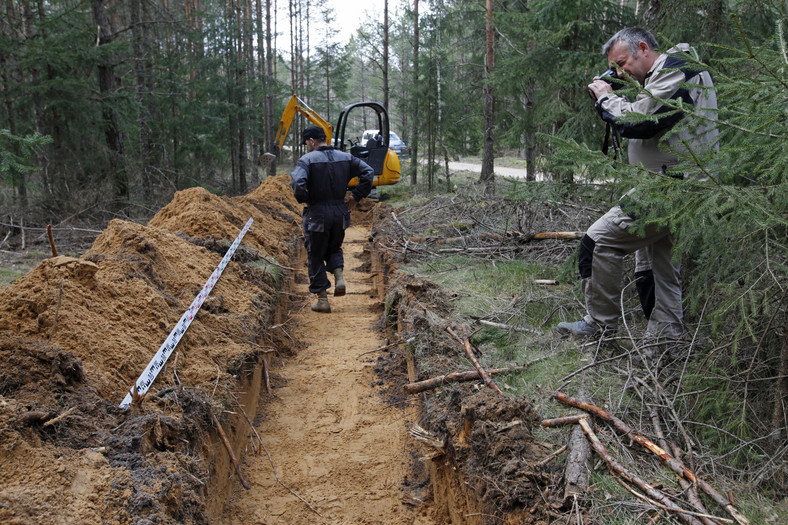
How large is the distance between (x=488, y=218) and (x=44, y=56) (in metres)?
9.58

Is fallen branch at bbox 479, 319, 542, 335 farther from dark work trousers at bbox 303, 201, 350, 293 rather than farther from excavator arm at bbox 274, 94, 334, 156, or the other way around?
excavator arm at bbox 274, 94, 334, 156

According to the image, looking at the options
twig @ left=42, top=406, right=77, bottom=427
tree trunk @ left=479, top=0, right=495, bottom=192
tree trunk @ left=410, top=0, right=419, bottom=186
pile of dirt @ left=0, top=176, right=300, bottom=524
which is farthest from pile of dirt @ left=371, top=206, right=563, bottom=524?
tree trunk @ left=410, top=0, right=419, bottom=186

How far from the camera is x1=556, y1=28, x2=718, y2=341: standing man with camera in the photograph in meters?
3.51

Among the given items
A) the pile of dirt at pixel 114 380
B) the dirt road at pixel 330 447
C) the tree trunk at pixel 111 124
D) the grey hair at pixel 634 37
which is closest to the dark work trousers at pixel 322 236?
the dirt road at pixel 330 447

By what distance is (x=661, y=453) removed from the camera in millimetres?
2691

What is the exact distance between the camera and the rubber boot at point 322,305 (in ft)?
24.9

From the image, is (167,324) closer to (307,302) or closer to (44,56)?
(307,302)

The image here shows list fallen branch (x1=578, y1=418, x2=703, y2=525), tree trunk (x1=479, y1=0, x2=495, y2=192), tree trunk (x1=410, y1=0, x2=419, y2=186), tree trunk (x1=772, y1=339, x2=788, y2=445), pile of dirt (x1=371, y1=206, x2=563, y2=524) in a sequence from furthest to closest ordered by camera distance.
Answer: tree trunk (x1=410, y1=0, x2=419, y2=186) → tree trunk (x1=479, y1=0, x2=495, y2=192) → tree trunk (x1=772, y1=339, x2=788, y2=445) → pile of dirt (x1=371, y1=206, x2=563, y2=524) → fallen branch (x1=578, y1=418, x2=703, y2=525)

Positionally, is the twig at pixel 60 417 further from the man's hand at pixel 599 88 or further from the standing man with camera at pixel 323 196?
the standing man with camera at pixel 323 196

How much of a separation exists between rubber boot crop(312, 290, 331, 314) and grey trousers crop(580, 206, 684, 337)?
427 centimetres

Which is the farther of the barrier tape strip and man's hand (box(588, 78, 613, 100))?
man's hand (box(588, 78, 613, 100))

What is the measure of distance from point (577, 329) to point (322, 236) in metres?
4.18

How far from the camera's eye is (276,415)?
4.72 meters

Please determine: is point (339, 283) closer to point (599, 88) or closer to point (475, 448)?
point (599, 88)
